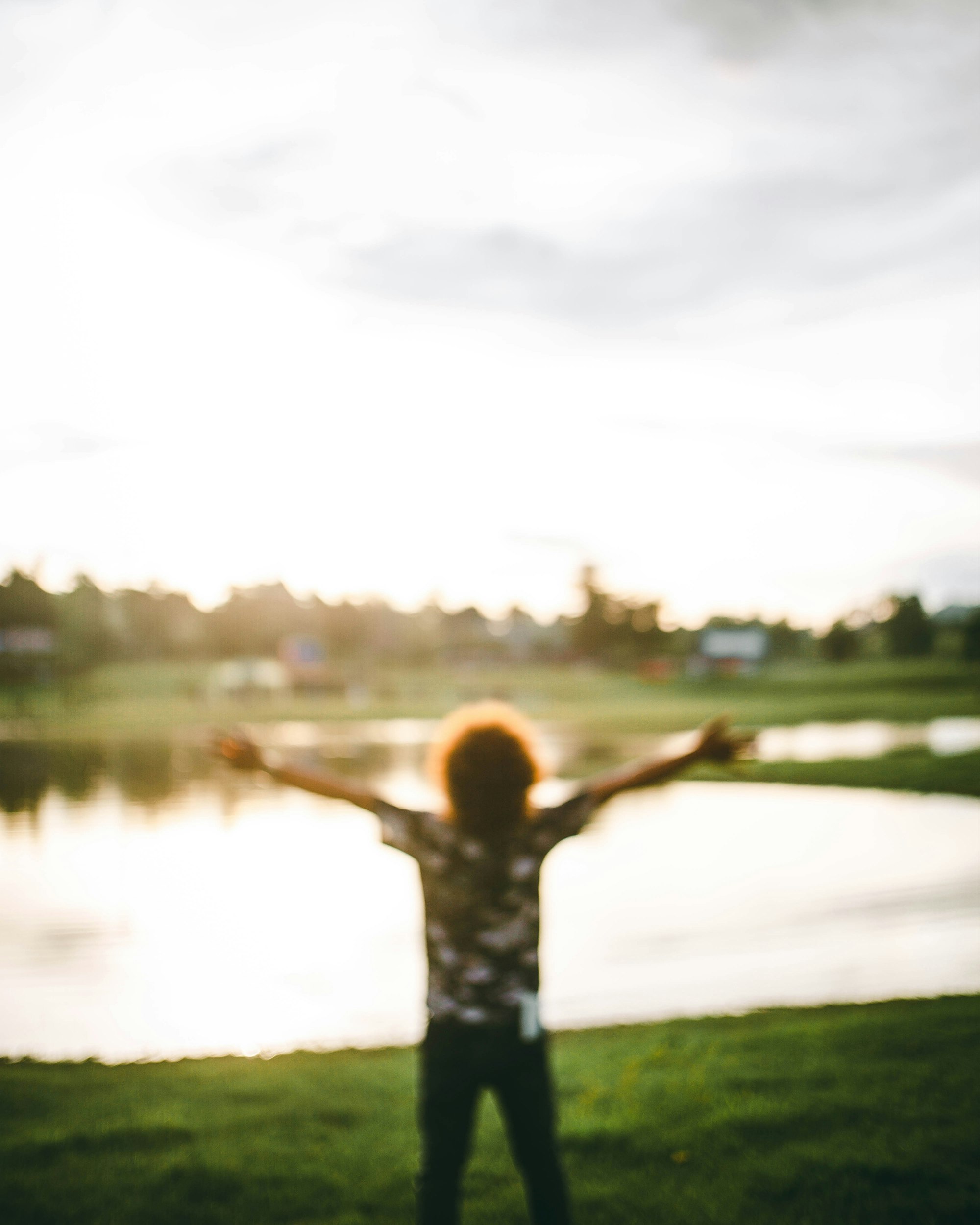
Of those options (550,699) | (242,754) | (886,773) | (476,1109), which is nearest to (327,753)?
(886,773)

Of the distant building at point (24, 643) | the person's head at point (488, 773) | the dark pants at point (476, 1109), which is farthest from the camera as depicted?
the distant building at point (24, 643)

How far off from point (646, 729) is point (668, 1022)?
28.8m

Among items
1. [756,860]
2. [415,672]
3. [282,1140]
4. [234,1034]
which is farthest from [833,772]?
[415,672]

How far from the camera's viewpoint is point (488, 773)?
2998mm

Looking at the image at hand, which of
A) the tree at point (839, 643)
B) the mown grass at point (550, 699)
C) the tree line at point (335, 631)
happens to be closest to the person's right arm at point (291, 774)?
the mown grass at point (550, 699)

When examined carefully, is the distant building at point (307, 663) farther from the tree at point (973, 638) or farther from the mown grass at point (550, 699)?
the tree at point (973, 638)

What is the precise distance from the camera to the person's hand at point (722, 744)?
131 inches

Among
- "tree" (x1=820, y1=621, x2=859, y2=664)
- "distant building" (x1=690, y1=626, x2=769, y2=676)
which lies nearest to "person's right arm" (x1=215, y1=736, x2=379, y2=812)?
"tree" (x1=820, y1=621, x2=859, y2=664)

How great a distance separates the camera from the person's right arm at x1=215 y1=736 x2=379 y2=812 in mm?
3280

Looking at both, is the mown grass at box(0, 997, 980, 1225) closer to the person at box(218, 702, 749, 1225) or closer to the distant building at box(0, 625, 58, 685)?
the person at box(218, 702, 749, 1225)

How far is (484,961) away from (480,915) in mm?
121

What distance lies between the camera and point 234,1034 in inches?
270

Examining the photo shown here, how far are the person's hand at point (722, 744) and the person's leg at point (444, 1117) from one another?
1117mm

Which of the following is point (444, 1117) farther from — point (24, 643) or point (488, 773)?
point (24, 643)
